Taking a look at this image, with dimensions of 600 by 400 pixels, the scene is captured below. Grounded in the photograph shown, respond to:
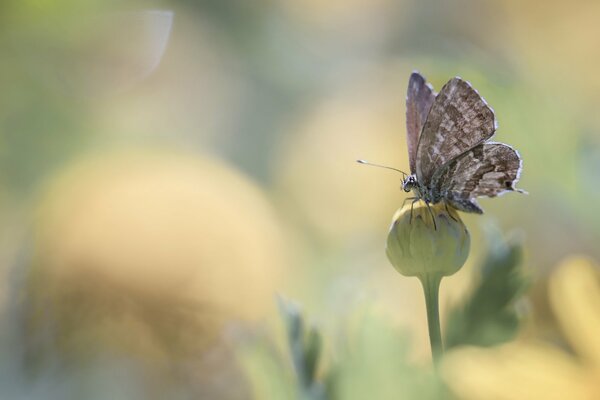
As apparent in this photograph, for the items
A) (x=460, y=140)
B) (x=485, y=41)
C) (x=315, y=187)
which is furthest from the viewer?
(x=485, y=41)

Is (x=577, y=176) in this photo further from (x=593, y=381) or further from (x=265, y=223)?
(x=265, y=223)

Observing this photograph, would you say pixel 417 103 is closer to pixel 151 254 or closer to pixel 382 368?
pixel 382 368

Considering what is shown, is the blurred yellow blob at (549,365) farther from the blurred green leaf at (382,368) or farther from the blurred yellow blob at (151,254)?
the blurred yellow blob at (151,254)

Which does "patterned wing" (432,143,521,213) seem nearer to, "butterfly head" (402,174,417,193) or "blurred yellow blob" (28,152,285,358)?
"butterfly head" (402,174,417,193)

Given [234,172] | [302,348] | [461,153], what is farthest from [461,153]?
→ [234,172]

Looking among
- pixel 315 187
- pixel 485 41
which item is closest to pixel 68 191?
pixel 315 187

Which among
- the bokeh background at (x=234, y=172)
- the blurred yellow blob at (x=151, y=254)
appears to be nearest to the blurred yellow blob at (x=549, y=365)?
the bokeh background at (x=234, y=172)

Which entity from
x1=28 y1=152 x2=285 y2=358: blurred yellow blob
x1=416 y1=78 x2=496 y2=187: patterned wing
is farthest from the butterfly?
x1=28 y1=152 x2=285 y2=358: blurred yellow blob
